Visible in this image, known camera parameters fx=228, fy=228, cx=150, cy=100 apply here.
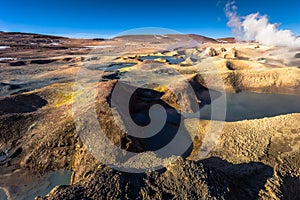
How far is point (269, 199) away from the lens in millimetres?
3340

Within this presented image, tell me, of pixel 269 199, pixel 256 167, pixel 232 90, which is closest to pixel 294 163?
pixel 256 167

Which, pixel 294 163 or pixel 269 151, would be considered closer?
pixel 294 163

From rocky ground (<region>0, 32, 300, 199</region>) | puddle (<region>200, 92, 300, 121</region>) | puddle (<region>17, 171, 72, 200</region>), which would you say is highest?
rocky ground (<region>0, 32, 300, 199</region>)

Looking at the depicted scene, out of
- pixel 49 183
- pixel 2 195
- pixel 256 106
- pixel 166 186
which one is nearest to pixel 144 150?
pixel 49 183

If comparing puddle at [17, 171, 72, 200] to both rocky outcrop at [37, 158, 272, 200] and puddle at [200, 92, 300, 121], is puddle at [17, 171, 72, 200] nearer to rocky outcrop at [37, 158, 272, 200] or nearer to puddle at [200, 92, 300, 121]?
rocky outcrop at [37, 158, 272, 200]

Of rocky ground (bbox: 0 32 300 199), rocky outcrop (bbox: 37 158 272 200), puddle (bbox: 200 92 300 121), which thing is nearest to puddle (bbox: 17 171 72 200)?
rocky ground (bbox: 0 32 300 199)

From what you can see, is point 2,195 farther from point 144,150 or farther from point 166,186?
point 166,186

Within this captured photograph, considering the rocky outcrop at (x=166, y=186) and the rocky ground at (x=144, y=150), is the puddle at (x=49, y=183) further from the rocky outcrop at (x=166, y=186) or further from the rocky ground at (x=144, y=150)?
the rocky outcrop at (x=166, y=186)

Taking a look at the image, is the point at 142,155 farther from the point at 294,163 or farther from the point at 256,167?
the point at 294,163

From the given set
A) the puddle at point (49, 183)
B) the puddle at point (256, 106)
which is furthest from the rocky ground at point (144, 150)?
the puddle at point (256, 106)

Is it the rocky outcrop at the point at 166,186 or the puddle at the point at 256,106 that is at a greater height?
the rocky outcrop at the point at 166,186

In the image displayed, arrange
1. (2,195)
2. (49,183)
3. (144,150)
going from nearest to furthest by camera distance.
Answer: (2,195)
(49,183)
(144,150)

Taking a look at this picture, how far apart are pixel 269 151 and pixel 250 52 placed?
61.4 feet

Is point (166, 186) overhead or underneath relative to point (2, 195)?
overhead
